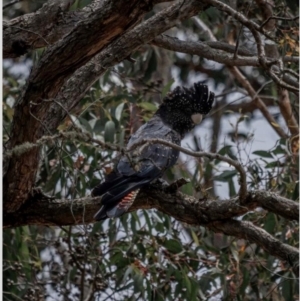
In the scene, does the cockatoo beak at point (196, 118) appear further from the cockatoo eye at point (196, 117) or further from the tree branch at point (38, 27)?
the tree branch at point (38, 27)

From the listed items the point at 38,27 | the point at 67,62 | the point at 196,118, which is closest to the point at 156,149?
the point at 196,118

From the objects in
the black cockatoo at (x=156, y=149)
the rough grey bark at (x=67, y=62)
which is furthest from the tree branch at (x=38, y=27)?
the black cockatoo at (x=156, y=149)

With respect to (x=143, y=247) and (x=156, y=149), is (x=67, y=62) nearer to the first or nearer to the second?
(x=156, y=149)

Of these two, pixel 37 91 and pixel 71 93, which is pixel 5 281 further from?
pixel 37 91

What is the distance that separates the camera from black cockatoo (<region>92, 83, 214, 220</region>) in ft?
11.5

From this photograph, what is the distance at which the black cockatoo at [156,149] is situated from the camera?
3.50m

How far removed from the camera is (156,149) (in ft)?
13.0

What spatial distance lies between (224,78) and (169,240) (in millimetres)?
2570

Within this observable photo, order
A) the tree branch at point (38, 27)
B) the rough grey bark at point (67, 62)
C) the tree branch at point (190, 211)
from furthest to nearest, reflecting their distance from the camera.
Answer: the tree branch at point (38, 27)
the tree branch at point (190, 211)
the rough grey bark at point (67, 62)

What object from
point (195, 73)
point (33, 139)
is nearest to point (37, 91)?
point (33, 139)

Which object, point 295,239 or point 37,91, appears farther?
point 295,239

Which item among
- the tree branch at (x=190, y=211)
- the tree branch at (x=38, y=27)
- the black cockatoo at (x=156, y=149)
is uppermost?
the tree branch at (x=38, y=27)

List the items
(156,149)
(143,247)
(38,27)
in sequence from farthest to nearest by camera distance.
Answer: (143,247) → (156,149) → (38,27)

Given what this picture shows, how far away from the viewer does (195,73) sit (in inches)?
278
